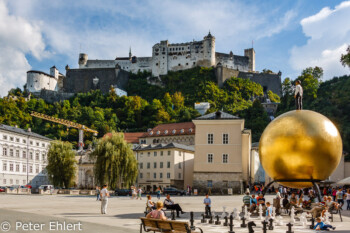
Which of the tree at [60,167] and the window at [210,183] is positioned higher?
the tree at [60,167]

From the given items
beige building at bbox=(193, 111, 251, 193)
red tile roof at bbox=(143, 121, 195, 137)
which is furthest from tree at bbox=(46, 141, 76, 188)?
red tile roof at bbox=(143, 121, 195, 137)

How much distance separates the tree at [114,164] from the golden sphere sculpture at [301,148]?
39043mm

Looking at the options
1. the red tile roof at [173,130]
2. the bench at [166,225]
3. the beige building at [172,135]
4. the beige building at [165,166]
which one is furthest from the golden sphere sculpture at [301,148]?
the red tile roof at [173,130]

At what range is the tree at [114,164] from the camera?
151 ft

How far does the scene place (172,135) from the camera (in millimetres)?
86188

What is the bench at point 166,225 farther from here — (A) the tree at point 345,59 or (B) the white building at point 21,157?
(B) the white building at point 21,157

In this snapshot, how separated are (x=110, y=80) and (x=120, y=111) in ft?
62.9

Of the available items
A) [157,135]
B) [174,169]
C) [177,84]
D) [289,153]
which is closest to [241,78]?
[177,84]

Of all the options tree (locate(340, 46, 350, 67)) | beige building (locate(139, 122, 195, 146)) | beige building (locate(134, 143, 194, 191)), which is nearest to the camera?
tree (locate(340, 46, 350, 67))

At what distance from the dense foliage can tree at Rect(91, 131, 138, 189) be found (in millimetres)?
57060

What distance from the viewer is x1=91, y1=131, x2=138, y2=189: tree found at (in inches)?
1816

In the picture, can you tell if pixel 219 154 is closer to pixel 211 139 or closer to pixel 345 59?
pixel 211 139

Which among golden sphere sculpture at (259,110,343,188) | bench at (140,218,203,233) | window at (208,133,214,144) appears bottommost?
bench at (140,218,203,233)

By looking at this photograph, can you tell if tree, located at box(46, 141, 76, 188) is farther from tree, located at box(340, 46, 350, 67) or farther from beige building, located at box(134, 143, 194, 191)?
tree, located at box(340, 46, 350, 67)
